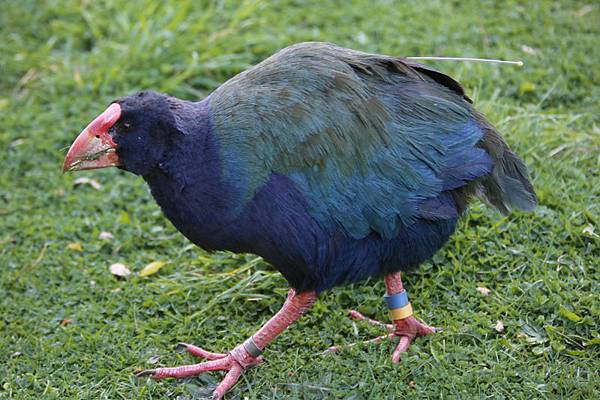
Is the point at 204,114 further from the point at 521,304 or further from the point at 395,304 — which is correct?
the point at 521,304

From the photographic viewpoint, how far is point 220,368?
3.65 m

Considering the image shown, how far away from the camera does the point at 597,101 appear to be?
5039 mm

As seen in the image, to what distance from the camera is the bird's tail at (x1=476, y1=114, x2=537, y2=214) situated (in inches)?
138

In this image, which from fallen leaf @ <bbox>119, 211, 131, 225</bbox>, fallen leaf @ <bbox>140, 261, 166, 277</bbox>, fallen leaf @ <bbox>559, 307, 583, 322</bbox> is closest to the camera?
fallen leaf @ <bbox>559, 307, 583, 322</bbox>

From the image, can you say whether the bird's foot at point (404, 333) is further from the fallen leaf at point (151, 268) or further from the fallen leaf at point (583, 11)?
the fallen leaf at point (583, 11)

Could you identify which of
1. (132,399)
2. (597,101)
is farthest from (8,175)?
(597,101)

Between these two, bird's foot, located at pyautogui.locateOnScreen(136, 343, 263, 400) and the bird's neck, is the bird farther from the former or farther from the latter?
bird's foot, located at pyautogui.locateOnScreen(136, 343, 263, 400)

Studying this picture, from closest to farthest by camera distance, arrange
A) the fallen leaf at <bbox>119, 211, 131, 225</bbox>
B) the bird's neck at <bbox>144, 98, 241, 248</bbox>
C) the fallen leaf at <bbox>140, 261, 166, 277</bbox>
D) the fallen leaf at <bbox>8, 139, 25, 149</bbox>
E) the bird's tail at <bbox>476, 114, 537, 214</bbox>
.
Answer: the bird's neck at <bbox>144, 98, 241, 248</bbox>, the bird's tail at <bbox>476, 114, 537, 214</bbox>, the fallen leaf at <bbox>140, 261, 166, 277</bbox>, the fallen leaf at <bbox>119, 211, 131, 225</bbox>, the fallen leaf at <bbox>8, 139, 25, 149</bbox>

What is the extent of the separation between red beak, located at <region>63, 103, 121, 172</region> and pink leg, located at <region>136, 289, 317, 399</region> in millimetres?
954

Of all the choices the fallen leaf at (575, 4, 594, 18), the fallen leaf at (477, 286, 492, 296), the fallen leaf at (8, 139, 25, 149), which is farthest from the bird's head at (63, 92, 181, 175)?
the fallen leaf at (575, 4, 594, 18)

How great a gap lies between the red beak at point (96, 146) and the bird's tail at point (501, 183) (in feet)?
5.06

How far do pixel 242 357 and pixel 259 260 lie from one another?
77 centimetres

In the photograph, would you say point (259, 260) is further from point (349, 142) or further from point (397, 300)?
point (349, 142)

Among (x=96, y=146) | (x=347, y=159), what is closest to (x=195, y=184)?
(x=96, y=146)
